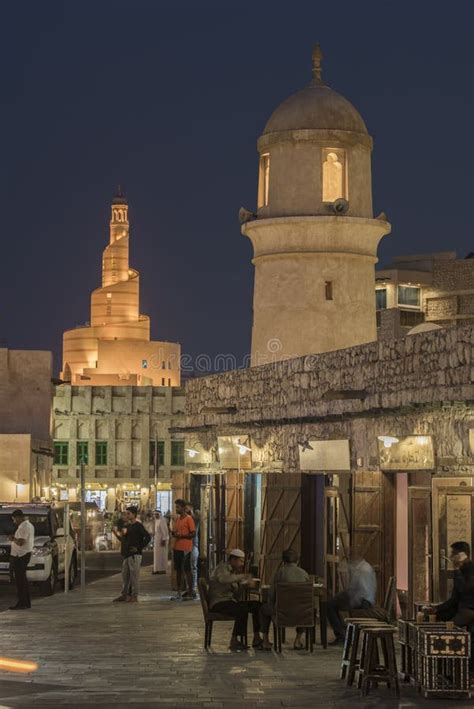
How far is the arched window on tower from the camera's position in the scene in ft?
105

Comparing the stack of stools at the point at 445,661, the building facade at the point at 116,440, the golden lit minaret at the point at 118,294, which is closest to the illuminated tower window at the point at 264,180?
the stack of stools at the point at 445,661

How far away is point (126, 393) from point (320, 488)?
53.0m

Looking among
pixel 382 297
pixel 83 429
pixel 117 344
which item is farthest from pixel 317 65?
pixel 117 344

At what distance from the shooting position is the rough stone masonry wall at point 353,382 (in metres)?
17.2

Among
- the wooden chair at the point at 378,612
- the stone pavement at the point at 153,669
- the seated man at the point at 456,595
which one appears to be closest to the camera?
the stone pavement at the point at 153,669

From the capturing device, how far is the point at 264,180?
32.7 metres

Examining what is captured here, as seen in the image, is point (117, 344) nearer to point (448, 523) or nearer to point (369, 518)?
point (369, 518)

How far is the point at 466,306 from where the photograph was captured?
68.8m

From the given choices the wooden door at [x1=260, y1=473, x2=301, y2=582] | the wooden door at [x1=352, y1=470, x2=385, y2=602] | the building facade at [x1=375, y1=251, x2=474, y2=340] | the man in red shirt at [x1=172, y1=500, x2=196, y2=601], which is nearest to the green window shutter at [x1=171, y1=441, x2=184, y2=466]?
the building facade at [x1=375, y1=251, x2=474, y2=340]

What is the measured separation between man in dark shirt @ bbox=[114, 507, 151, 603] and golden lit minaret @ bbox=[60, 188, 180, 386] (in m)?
83.9

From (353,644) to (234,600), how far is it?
10.9 feet

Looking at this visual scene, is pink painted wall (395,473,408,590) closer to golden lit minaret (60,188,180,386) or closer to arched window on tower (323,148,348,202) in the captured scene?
arched window on tower (323,148,348,202)

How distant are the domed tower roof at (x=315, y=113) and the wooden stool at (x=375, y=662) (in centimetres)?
1902

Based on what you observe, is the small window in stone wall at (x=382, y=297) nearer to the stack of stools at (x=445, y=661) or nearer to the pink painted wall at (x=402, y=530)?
the pink painted wall at (x=402, y=530)
